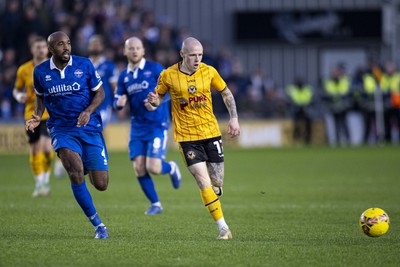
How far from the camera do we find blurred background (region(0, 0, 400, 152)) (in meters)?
26.8

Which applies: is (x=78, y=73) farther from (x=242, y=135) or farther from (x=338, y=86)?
(x=338, y=86)

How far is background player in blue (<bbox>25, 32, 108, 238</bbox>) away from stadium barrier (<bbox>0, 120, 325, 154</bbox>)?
1676 centimetres

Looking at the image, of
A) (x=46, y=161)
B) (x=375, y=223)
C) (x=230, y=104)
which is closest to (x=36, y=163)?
(x=46, y=161)

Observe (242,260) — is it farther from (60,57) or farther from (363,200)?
(363,200)

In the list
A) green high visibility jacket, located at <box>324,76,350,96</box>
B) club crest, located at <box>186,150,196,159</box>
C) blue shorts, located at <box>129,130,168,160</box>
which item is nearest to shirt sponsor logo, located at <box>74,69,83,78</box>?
club crest, located at <box>186,150,196,159</box>

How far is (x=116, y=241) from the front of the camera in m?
9.91

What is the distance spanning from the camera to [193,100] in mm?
10375

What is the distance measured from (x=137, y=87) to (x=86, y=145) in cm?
307

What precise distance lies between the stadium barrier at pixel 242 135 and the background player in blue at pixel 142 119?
13971mm

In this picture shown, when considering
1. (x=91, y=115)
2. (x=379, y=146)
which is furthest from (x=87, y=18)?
(x=91, y=115)

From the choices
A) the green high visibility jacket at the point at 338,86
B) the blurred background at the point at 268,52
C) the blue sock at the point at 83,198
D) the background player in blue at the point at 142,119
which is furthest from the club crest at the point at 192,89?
the green high visibility jacket at the point at 338,86

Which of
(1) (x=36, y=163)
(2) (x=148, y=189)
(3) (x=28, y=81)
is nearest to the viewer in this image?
(2) (x=148, y=189)

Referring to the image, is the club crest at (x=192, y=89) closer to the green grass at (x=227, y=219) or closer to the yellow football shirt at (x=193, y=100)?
the yellow football shirt at (x=193, y=100)

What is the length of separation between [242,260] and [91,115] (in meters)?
2.94
